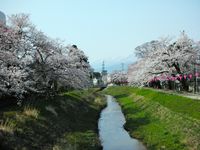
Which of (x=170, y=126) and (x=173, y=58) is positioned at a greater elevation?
(x=173, y=58)

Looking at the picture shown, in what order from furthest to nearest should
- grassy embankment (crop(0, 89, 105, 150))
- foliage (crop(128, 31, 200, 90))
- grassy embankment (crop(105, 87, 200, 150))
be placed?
foliage (crop(128, 31, 200, 90)), grassy embankment (crop(105, 87, 200, 150)), grassy embankment (crop(0, 89, 105, 150))

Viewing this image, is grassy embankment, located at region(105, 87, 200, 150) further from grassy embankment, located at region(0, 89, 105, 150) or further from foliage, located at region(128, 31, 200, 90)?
foliage, located at region(128, 31, 200, 90)

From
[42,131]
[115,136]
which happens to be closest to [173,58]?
[115,136]

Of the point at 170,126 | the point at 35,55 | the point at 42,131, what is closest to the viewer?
the point at 42,131

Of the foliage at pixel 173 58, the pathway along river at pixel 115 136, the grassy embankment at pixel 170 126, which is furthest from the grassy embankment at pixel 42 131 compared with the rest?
the foliage at pixel 173 58

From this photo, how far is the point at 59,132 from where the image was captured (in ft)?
90.5

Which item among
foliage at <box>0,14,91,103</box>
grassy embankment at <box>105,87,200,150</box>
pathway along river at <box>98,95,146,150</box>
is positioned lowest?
pathway along river at <box>98,95,146,150</box>

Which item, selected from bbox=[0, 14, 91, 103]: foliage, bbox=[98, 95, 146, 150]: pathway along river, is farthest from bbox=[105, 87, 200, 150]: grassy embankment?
bbox=[0, 14, 91, 103]: foliage

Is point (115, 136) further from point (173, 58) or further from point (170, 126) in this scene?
point (173, 58)

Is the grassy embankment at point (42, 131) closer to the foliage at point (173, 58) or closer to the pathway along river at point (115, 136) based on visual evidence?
the pathway along river at point (115, 136)

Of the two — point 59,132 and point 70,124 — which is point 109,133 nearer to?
point 70,124

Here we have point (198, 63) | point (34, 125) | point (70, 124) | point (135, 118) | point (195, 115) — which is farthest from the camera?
point (198, 63)

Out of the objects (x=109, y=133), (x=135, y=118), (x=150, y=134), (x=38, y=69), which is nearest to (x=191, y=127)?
(x=150, y=134)

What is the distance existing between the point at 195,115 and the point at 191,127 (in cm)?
370
